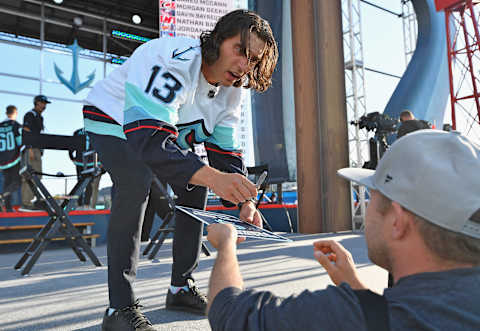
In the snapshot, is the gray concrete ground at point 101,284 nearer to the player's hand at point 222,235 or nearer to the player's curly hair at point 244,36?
the player's hand at point 222,235

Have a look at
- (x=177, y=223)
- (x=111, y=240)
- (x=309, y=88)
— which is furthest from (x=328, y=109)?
(x=111, y=240)

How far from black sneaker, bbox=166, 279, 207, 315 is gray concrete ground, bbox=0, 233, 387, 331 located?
0.10ft

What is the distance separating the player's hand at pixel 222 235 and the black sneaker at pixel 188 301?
0.77 metres

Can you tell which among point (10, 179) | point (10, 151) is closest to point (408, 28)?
point (10, 151)

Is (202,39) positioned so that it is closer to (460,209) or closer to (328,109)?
(460,209)

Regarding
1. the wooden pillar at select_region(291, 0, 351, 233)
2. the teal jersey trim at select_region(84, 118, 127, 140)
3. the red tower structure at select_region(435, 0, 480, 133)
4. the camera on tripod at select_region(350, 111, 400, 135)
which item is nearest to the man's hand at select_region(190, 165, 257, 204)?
the teal jersey trim at select_region(84, 118, 127, 140)

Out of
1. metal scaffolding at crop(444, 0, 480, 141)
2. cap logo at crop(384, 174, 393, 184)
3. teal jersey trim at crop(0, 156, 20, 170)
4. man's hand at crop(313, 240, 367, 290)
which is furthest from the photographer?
metal scaffolding at crop(444, 0, 480, 141)

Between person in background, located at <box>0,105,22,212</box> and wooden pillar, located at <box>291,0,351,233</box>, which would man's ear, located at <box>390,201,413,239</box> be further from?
person in background, located at <box>0,105,22,212</box>

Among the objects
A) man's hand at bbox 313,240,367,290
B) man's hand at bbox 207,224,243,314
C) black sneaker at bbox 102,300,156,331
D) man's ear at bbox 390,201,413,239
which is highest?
man's ear at bbox 390,201,413,239

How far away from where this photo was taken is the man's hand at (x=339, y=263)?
776 millimetres

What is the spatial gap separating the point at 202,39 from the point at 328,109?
3838 millimetres

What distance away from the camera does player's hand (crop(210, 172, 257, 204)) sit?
0.83 m

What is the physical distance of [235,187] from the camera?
834 mm

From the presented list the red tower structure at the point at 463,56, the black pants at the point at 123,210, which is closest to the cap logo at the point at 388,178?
the black pants at the point at 123,210
